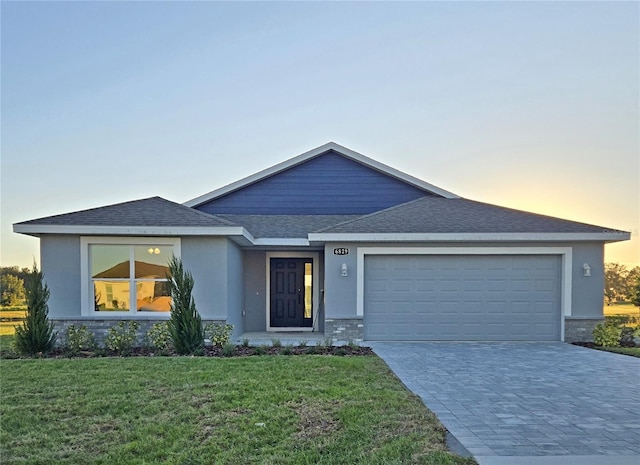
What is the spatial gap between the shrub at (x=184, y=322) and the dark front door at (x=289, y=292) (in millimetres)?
4276

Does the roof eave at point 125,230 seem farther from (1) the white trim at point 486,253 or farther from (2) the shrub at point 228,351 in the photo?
(1) the white trim at point 486,253

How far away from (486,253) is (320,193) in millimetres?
5732

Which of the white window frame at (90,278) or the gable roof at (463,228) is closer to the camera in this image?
the white window frame at (90,278)

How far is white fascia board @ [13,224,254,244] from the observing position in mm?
9414

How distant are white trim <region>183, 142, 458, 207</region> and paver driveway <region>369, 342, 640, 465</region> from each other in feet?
19.6

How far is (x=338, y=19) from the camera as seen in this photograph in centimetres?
1121

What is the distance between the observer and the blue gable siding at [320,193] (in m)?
13.7

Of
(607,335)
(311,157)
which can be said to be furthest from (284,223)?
(607,335)

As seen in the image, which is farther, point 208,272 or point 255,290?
point 255,290

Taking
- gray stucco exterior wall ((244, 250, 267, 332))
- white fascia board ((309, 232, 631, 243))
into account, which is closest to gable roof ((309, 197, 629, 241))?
white fascia board ((309, 232, 631, 243))

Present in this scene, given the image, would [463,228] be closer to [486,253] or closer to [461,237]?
[461,237]

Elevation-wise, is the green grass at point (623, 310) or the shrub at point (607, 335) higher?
the shrub at point (607, 335)

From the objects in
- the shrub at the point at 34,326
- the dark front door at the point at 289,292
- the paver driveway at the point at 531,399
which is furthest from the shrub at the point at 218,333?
the dark front door at the point at 289,292

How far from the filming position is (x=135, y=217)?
988 cm
